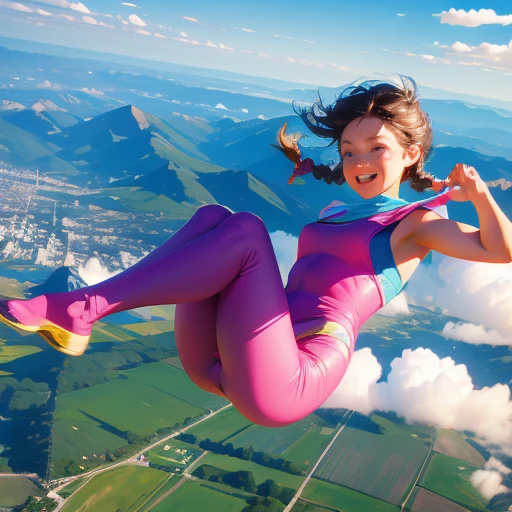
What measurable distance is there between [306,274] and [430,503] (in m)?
65.9

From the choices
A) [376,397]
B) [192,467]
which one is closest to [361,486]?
[192,467]

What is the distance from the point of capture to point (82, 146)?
628 ft

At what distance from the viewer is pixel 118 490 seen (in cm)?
5559

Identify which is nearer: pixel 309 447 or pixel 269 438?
pixel 309 447

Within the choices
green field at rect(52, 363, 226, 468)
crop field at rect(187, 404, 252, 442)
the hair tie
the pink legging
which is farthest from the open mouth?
crop field at rect(187, 404, 252, 442)

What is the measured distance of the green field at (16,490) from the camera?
5619 centimetres

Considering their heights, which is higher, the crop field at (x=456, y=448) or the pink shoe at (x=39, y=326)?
the pink shoe at (x=39, y=326)

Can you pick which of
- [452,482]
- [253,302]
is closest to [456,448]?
[452,482]

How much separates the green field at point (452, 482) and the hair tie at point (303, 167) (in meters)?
64.2

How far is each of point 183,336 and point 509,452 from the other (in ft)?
320

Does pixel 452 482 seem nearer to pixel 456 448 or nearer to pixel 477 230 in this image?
pixel 456 448

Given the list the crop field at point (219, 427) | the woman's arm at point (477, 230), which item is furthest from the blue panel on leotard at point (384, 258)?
the crop field at point (219, 427)

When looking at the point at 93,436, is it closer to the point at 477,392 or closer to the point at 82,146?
the point at 477,392

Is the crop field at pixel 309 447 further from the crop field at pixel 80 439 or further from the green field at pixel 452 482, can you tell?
the crop field at pixel 80 439
